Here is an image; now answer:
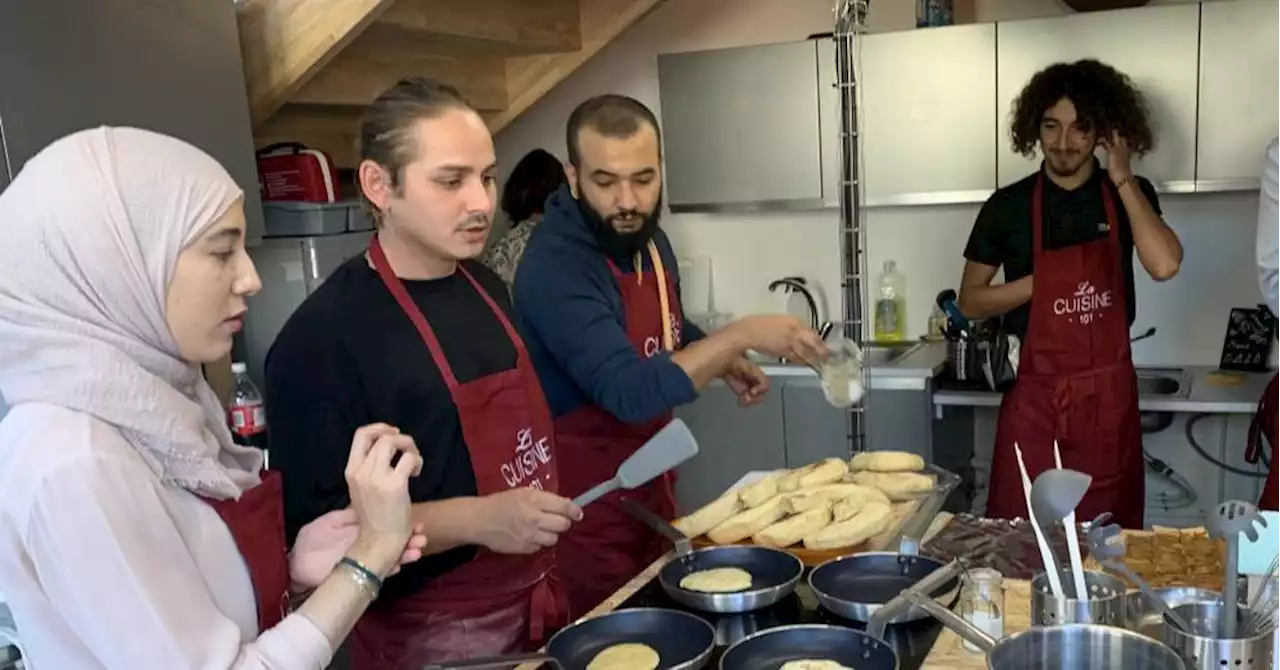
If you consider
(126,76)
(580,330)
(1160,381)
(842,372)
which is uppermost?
(126,76)

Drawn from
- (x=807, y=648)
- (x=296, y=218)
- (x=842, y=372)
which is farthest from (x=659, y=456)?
(x=296, y=218)

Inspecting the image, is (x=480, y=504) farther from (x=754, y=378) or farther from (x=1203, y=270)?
(x=1203, y=270)

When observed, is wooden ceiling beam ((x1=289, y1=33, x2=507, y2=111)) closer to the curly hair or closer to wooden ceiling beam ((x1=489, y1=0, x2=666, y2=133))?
wooden ceiling beam ((x1=489, y1=0, x2=666, y2=133))

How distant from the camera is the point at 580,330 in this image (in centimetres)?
180

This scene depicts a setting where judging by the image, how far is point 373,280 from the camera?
1.51 m

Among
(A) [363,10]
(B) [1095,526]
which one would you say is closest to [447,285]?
(B) [1095,526]

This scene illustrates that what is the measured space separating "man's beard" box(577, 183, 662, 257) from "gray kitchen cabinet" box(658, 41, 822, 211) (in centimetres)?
149

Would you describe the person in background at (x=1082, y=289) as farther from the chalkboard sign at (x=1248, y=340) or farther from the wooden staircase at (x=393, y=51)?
the wooden staircase at (x=393, y=51)

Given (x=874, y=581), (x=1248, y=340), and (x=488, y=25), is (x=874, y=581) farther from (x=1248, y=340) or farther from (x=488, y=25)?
(x=1248, y=340)

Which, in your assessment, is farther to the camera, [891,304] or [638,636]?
[891,304]

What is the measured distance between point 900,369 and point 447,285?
1.89 m

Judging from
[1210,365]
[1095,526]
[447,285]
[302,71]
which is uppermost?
[302,71]

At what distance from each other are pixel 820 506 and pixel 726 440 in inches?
67.0

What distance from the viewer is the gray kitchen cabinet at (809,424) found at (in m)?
3.23
